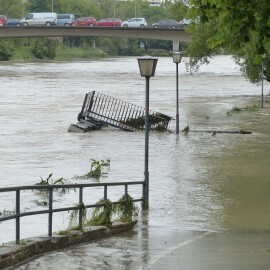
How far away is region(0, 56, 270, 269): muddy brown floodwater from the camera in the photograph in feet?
65.8

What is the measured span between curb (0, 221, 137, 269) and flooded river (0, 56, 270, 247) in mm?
1853

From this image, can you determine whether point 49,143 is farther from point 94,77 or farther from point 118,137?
point 94,77

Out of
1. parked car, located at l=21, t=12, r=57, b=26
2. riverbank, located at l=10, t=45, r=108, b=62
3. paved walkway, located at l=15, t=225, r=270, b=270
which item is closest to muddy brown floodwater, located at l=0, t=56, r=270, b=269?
paved walkway, located at l=15, t=225, r=270, b=270

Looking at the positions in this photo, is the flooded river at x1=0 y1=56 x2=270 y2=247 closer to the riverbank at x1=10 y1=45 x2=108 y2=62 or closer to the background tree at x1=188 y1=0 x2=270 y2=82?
the background tree at x1=188 y1=0 x2=270 y2=82

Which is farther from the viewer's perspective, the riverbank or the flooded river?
the riverbank

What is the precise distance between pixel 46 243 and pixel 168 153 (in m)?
21.4

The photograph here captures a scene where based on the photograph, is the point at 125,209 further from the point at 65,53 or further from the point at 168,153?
the point at 65,53

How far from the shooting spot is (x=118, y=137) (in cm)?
3853

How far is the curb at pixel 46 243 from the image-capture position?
10.4 m

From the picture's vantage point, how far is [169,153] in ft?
108

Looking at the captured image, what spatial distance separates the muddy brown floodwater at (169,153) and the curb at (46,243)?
1.69 metres

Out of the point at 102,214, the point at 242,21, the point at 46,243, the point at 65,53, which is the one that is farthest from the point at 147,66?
the point at 65,53

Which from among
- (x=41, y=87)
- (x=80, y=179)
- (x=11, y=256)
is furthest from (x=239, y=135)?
(x=41, y=87)

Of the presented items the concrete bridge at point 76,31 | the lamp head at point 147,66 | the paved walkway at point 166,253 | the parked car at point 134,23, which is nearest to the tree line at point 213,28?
the lamp head at point 147,66
